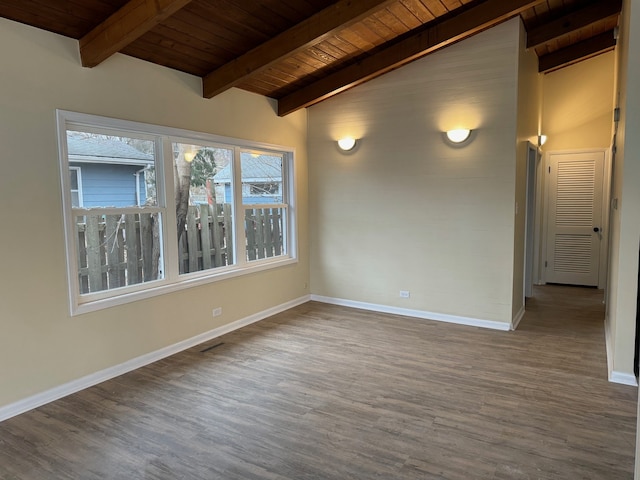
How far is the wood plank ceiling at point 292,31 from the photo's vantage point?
288 cm

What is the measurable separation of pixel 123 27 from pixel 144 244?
1.75m

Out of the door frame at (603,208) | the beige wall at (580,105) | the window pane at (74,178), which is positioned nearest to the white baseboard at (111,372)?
the window pane at (74,178)

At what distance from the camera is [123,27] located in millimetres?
2857

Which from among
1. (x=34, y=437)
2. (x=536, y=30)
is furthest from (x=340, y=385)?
(x=536, y=30)

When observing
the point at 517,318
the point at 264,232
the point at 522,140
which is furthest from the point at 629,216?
the point at 264,232

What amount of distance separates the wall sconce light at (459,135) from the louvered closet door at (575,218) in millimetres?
2849

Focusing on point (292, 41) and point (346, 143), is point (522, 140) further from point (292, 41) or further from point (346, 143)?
point (292, 41)

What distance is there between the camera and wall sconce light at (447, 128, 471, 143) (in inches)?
177

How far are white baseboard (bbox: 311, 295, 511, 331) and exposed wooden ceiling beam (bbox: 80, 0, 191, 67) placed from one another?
380 centimetres

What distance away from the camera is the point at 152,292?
12.3 feet

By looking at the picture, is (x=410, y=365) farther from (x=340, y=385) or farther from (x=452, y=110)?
(x=452, y=110)

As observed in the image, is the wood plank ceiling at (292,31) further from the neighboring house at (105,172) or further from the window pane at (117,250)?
the window pane at (117,250)

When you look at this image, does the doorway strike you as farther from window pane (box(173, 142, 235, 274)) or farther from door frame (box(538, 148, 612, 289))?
window pane (box(173, 142, 235, 274))

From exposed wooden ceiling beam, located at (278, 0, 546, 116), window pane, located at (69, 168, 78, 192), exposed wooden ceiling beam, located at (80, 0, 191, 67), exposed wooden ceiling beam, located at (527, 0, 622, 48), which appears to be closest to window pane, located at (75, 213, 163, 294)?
window pane, located at (69, 168, 78, 192)
